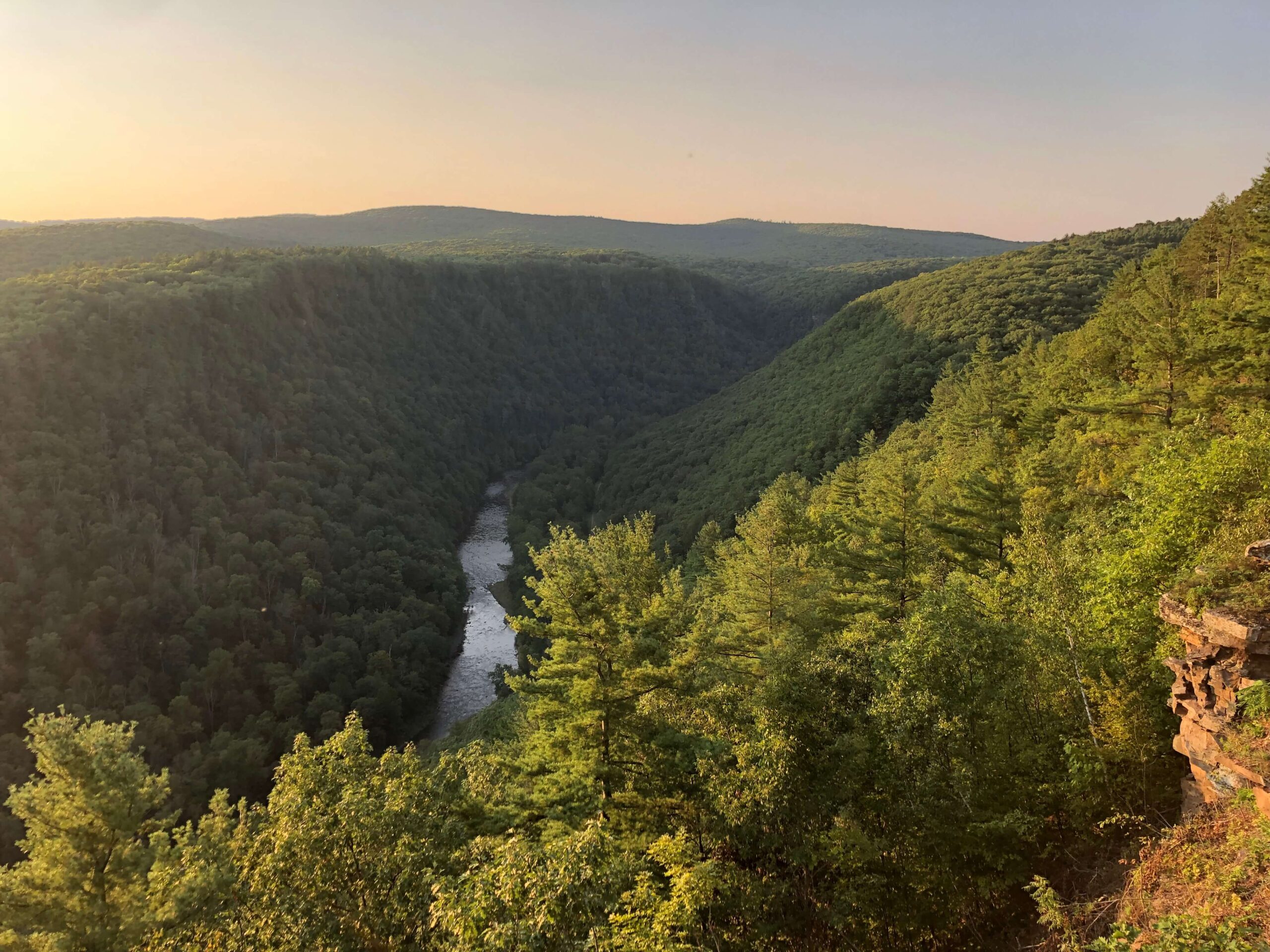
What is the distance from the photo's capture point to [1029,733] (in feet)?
47.8

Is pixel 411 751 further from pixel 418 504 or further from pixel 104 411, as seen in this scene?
pixel 418 504

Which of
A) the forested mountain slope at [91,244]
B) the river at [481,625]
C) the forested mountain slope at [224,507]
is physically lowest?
the river at [481,625]

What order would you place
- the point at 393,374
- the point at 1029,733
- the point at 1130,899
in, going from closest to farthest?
1. the point at 1130,899
2. the point at 1029,733
3. the point at 393,374

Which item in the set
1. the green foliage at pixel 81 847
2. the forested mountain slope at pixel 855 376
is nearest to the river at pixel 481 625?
the forested mountain slope at pixel 855 376

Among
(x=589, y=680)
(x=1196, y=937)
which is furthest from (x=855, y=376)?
(x=1196, y=937)

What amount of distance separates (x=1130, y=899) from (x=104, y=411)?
8438cm

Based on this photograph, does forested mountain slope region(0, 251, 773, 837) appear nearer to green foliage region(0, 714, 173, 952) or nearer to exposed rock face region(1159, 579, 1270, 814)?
green foliage region(0, 714, 173, 952)

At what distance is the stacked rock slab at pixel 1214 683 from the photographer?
40.0ft

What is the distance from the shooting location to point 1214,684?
Result: 41.5 ft

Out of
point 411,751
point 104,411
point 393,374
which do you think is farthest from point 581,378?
point 411,751

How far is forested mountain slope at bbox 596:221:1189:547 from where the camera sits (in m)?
72.6

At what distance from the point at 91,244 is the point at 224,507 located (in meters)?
94.1

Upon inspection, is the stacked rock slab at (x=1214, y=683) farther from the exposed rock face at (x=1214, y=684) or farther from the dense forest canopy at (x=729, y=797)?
the dense forest canopy at (x=729, y=797)

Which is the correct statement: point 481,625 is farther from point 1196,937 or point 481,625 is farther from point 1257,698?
point 1196,937
